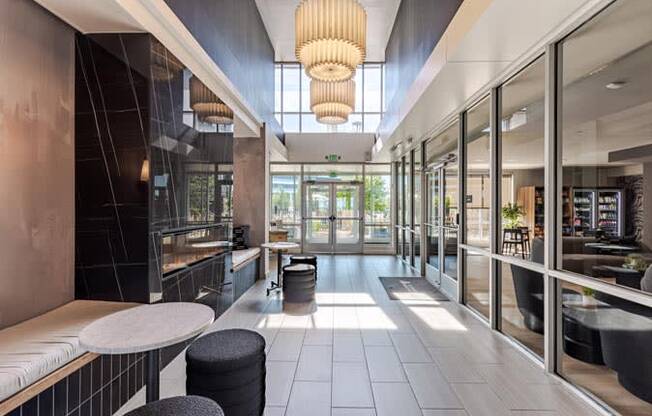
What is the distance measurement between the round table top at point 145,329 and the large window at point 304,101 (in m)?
8.94

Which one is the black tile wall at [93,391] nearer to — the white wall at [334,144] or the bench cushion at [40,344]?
the bench cushion at [40,344]

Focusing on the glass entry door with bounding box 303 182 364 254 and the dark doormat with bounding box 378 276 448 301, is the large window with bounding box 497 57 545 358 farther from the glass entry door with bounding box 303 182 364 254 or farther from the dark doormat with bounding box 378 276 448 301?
the glass entry door with bounding box 303 182 364 254

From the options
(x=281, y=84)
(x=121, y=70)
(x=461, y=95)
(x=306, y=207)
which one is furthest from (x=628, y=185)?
(x=281, y=84)

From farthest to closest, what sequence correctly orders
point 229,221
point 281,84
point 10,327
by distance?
point 281,84, point 229,221, point 10,327

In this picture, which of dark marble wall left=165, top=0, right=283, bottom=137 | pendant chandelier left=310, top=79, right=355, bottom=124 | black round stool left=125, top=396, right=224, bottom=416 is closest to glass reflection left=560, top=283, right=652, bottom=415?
black round stool left=125, top=396, right=224, bottom=416

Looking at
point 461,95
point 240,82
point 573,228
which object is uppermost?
point 240,82

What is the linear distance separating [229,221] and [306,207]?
218 inches

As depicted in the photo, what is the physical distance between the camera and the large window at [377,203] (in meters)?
10.4

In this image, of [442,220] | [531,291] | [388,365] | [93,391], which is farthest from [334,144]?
[93,391]

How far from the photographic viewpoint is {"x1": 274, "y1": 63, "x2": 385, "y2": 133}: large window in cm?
1041

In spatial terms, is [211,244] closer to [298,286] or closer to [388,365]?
[298,286]

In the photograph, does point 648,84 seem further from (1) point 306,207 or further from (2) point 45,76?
(1) point 306,207

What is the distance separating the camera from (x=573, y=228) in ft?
9.25

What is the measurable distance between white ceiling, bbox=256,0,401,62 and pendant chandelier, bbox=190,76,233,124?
334cm
